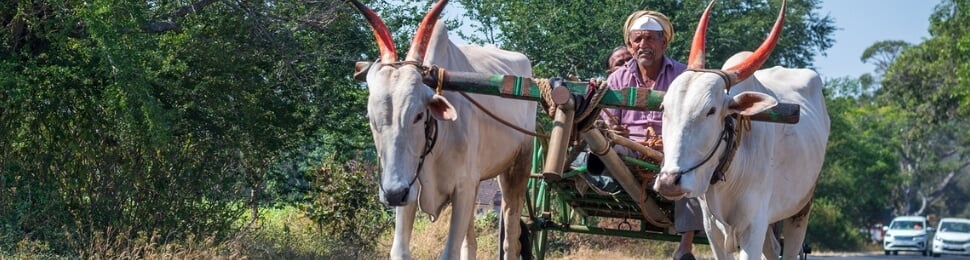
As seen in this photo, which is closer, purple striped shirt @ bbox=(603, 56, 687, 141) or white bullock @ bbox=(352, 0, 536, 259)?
white bullock @ bbox=(352, 0, 536, 259)

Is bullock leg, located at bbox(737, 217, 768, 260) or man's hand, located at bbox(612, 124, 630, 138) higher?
man's hand, located at bbox(612, 124, 630, 138)

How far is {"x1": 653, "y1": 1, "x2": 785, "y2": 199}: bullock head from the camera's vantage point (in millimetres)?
5742

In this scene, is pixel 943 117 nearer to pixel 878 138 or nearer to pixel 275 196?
pixel 878 138

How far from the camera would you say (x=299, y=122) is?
10.9 metres

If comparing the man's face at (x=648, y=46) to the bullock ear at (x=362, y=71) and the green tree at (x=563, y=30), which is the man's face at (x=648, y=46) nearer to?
the bullock ear at (x=362, y=71)

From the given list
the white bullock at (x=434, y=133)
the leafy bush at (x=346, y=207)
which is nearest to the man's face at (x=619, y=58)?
the white bullock at (x=434, y=133)

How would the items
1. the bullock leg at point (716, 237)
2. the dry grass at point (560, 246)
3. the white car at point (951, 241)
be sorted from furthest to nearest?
the white car at point (951, 241), the dry grass at point (560, 246), the bullock leg at point (716, 237)

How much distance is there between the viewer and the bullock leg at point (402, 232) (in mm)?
6391

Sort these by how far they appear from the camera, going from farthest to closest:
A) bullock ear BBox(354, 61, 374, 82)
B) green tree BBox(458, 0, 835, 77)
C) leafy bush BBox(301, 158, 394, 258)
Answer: green tree BBox(458, 0, 835, 77) < leafy bush BBox(301, 158, 394, 258) < bullock ear BBox(354, 61, 374, 82)

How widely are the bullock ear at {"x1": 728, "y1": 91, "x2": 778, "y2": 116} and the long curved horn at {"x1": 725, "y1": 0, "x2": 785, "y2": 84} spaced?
117 millimetres

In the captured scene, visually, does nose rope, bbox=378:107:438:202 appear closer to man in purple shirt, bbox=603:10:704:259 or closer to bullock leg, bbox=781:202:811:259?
man in purple shirt, bbox=603:10:704:259

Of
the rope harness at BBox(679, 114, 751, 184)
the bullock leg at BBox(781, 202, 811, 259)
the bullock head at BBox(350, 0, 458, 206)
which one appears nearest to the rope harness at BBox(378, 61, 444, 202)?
the bullock head at BBox(350, 0, 458, 206)

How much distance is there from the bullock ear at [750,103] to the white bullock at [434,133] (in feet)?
4.29

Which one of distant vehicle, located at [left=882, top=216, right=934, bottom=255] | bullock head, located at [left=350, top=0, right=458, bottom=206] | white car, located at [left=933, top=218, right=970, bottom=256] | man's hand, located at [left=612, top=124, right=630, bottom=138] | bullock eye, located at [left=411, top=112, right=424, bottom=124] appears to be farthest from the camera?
distant vehicle, located at [left=882, top=216, right=934, bottom=255]
